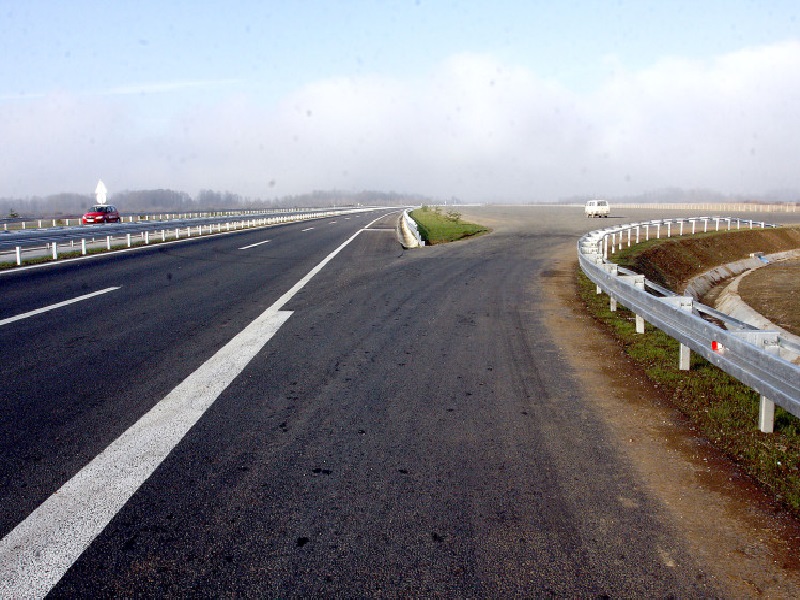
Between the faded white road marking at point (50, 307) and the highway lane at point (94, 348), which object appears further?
the faded white road marking at point (50, 307)

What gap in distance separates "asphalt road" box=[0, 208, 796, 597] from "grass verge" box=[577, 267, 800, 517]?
853mm

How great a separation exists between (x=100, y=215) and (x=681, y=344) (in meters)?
41.0

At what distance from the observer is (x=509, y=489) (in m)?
3.70

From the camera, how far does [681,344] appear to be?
6523 mm

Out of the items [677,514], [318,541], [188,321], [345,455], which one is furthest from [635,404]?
[188,321]

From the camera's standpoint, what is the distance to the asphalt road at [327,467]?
9.35 feet

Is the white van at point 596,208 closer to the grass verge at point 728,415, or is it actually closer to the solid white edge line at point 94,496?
the grass verge at point 728,415

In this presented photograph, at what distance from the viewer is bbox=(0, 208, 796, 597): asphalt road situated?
2.85 meters

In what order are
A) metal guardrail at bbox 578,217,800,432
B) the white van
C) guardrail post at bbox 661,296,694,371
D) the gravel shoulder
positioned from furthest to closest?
1. the white van
2. guardrail post at bbox 661,296,694,371
3. metal guardrail at bbox 578,217,800,432
4. the gravel shoulder

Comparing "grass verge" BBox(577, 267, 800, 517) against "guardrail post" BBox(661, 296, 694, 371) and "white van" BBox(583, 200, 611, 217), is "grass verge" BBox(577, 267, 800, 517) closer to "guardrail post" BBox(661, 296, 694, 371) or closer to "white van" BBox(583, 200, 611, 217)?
"guardrail post" BBox(661, 296, 694, 371)

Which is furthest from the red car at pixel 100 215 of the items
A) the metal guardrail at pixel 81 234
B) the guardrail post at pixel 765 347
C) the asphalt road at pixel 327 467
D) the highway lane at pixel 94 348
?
the guardrail post at pixel 765 347

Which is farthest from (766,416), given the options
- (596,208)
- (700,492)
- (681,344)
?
(596,208)

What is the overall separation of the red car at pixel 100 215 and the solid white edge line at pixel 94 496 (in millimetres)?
39135

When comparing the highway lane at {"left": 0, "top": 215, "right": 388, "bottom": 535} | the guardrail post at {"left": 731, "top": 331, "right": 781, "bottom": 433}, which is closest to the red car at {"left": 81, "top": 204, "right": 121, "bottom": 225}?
the highway lane at {"left": 0, "top": 215, "right": 388, "bottom": 535}
